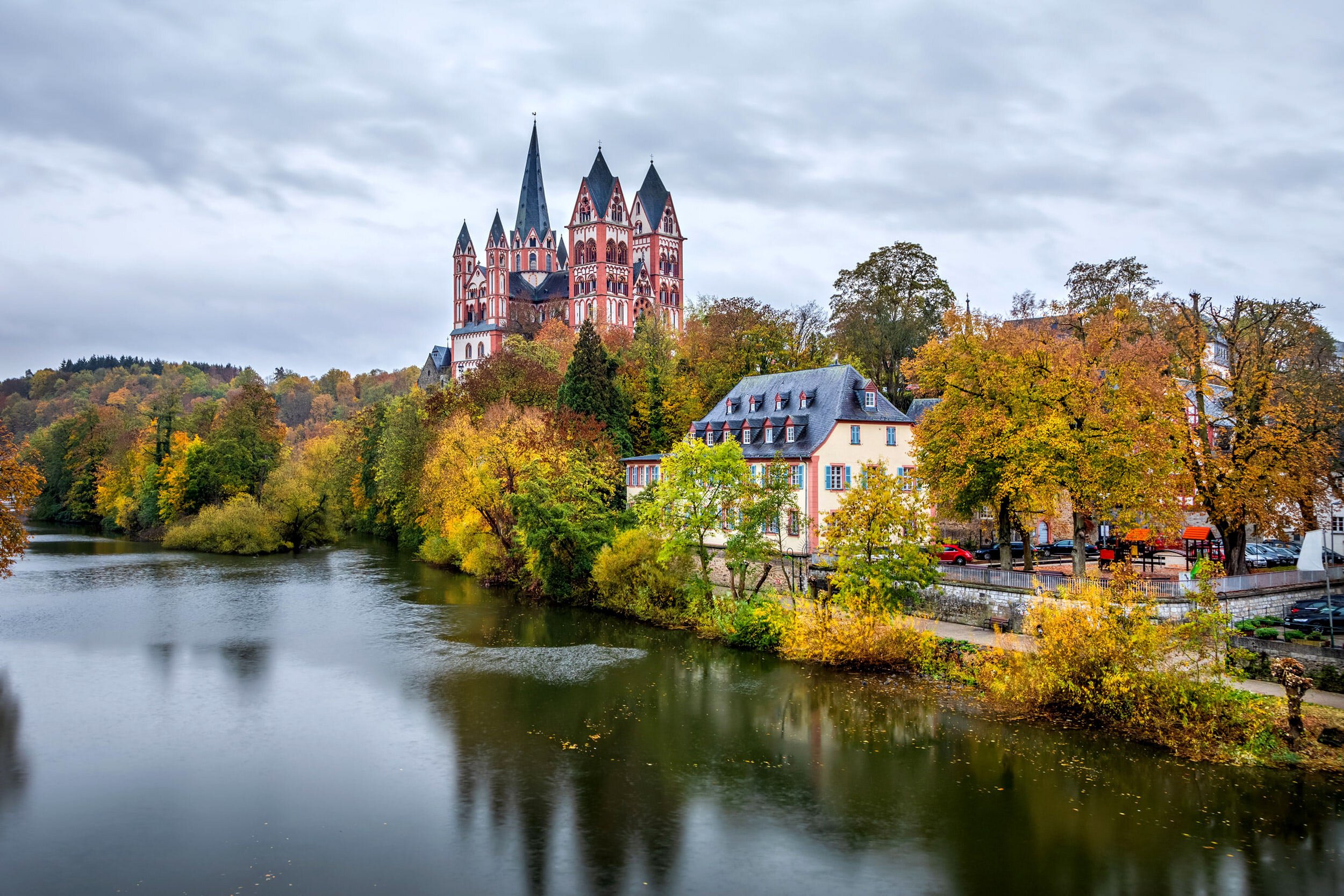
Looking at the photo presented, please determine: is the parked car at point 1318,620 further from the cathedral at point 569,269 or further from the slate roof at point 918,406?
the cathedral at point 569,269

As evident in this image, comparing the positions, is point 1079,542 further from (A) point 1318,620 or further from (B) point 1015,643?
(A) point 1318,620

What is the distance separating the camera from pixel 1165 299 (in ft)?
140

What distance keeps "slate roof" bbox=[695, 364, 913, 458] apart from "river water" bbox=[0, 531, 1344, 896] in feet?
41.9

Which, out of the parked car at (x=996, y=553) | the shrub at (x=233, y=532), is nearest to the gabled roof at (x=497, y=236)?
the shrub at (x=233, y=532)

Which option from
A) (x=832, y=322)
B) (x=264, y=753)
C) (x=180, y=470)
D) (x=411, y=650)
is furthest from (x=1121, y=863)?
(x=180, y=470)

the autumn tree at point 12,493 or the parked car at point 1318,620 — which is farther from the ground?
the autumn tree at point 12,493

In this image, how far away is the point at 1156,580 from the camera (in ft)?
98.2

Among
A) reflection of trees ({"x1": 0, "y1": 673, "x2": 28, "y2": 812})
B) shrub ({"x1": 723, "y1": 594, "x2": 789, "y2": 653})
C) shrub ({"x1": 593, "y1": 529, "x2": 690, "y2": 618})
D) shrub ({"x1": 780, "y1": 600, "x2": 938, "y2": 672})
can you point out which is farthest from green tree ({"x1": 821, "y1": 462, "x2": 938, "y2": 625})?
reflection of trees ({"x1": 0, "y1": 673, "x2": 28, "y2": 812})

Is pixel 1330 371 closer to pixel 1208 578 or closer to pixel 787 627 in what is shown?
pixel 1208 578

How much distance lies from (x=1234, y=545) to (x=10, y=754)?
115 ft

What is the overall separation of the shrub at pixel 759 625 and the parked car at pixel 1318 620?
46.3 ft

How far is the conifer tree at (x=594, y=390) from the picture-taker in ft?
162

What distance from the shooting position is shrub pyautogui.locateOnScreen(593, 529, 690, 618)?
3650 centimetres

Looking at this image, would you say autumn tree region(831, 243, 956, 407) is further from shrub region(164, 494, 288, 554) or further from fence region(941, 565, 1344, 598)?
shrub region(164, 494, 288, 554)
